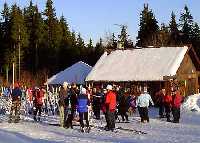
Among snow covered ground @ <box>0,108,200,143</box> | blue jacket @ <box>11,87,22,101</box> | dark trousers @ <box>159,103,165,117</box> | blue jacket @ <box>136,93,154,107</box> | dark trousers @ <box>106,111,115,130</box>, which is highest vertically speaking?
blue jacket @ <box>11,87,22,101</box>

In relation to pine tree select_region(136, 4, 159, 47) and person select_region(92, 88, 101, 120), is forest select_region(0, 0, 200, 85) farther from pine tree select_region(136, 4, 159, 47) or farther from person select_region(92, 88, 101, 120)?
person select_region(92, 88, 101, 120)

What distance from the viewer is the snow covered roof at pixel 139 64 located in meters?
42.1

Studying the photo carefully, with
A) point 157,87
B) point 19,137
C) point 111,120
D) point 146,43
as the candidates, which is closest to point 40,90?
point 111,120

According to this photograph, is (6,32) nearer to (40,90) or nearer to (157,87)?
(157,87)

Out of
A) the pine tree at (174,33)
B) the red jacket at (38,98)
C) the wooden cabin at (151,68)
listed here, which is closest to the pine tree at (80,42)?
the pine tree at (174,33)

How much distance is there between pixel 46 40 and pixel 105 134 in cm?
6339

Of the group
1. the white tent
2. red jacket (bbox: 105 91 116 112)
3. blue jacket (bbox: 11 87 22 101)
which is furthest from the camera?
the white tent

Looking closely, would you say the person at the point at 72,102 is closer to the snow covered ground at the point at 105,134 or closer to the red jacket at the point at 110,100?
the snow covered ground at the point at 105,134

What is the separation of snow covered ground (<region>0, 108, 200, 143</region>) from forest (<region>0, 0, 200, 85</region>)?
1870 inches

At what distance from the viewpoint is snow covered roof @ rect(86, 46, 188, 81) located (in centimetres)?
4213

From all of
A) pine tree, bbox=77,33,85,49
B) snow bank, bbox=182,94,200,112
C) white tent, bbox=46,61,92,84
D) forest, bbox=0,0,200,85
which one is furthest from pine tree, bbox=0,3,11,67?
snow bank, bbox=182,94,200,112

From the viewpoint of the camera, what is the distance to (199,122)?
2602 centimetres

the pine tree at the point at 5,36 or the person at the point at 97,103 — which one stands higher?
the pine tree at the point at 5,36

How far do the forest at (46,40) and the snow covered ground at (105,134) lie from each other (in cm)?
4750
